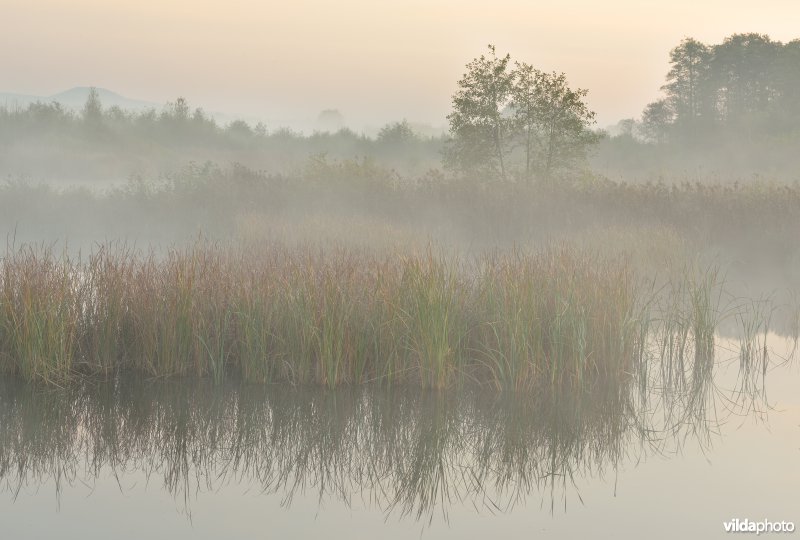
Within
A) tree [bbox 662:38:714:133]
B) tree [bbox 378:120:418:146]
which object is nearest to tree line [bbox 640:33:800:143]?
tree [bbox 662:38:714:133]

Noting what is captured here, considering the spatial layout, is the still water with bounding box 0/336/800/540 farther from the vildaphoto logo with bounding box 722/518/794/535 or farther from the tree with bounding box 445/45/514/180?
the tree with bounding box 445/45/514/180

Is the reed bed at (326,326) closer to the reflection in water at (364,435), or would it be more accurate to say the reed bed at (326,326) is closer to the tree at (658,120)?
the reflection in water at (364,435)

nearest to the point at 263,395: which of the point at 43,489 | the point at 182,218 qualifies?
the point at 43,489

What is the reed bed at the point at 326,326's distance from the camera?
7344 mm

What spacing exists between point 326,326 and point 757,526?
3678 millimetres

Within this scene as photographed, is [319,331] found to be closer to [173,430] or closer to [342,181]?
[173,430]

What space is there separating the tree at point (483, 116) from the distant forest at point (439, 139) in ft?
20.4

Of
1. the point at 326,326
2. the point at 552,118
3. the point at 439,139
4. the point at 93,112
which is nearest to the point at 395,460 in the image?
the point at 326,326

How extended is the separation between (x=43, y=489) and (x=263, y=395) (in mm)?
2254

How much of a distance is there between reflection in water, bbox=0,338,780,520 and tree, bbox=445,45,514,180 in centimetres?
1260

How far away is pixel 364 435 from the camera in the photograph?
6.24 meters

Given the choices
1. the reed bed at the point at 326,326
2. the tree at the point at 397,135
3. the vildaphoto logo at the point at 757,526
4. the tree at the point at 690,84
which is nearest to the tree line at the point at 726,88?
the tree at the point at 690,84

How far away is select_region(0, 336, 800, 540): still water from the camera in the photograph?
4.82m

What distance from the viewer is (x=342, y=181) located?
18.6 m
